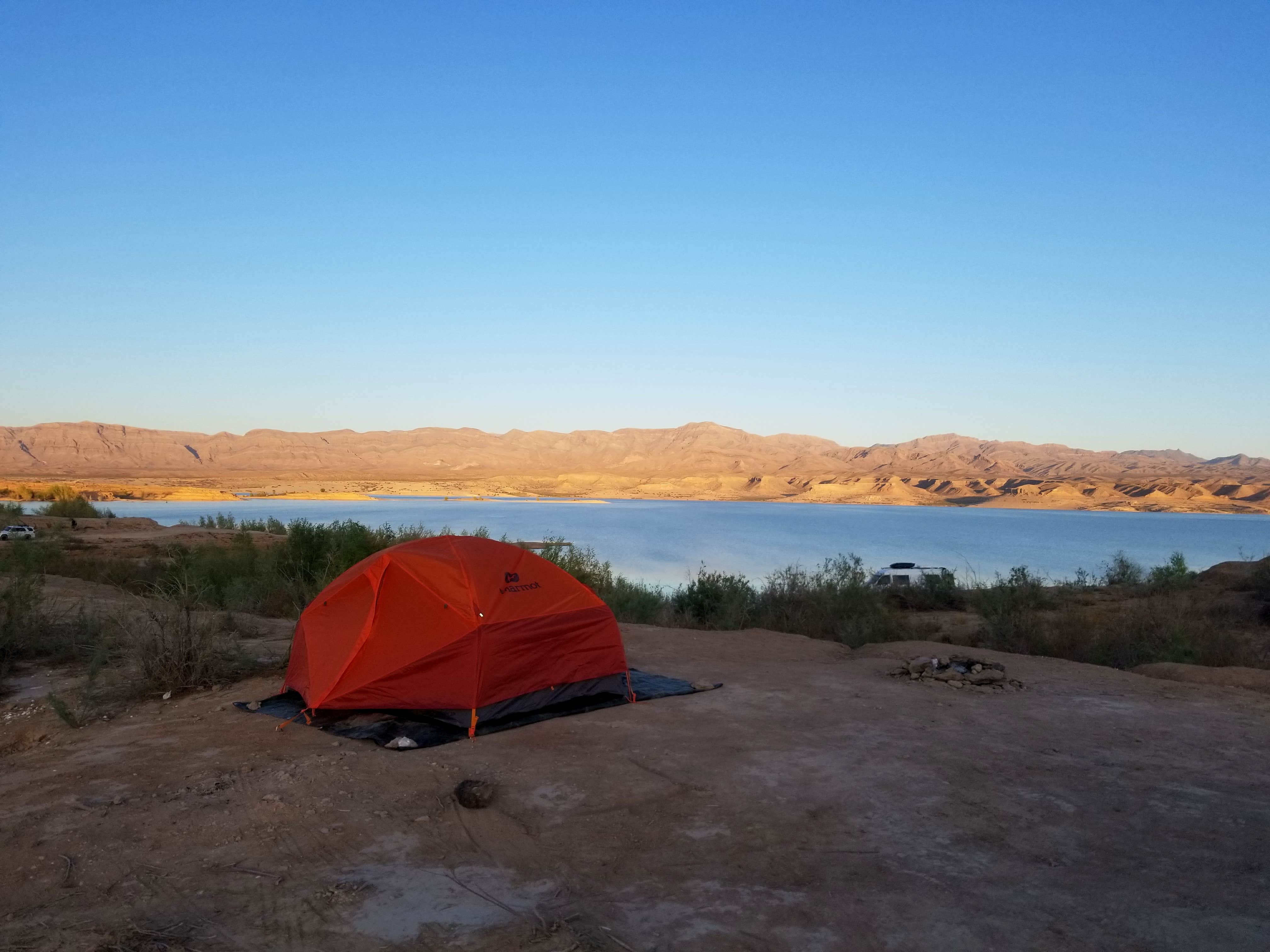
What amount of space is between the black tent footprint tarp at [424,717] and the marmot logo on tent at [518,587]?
0.98 metres

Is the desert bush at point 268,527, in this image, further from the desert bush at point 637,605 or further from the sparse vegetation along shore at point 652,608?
the desert bush at point 637,605

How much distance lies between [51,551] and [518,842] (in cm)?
1770

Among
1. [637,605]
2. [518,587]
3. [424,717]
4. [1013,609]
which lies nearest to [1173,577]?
[1013,609]

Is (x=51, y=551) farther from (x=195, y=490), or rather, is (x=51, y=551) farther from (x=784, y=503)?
(x=784, y=503)

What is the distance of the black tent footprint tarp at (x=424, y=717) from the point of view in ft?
20.6

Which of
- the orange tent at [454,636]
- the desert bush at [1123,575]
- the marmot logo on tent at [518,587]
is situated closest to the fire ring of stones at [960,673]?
the orange tent at [454,636]

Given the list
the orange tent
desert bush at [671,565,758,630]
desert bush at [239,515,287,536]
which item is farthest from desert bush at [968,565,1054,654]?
desert bush at [239,515,287,536]

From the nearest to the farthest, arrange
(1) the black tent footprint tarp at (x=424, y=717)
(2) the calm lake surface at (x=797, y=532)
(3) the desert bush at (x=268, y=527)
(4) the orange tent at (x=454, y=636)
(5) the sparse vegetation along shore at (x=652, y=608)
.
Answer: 1. (1) the black tent footprint tarp at (x=424, y=717)
2. (4) the orange tent at (x=454, y=636)
3. (5) the sparse vegetation along shore at (x=652, y=608)
4. (3) the desert bush at (x=268, y=527)
5. (2) the calm lake surface at (x=797, y=532)

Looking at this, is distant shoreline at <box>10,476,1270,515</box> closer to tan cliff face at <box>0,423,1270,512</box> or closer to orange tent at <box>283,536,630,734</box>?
tan cliff face at <box>0,423,1270,512</box>

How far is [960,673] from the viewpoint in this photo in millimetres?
8586

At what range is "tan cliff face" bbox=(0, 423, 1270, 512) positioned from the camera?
9369 cm

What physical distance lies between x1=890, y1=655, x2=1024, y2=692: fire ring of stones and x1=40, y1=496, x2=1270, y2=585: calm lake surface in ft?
49.3

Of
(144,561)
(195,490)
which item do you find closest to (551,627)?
(144,561)

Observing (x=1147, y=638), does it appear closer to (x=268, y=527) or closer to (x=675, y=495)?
(x=268, y=527)
